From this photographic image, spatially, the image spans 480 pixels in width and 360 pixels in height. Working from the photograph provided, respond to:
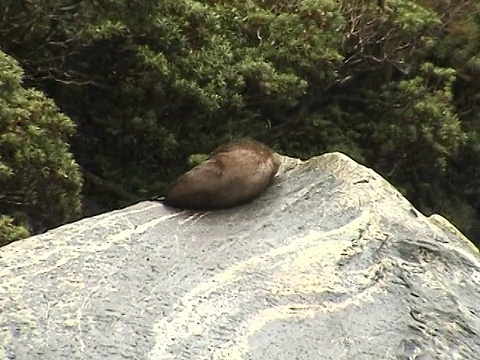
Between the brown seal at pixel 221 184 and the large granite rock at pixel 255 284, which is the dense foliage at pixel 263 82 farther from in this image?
the large granite rock at pixel 255 284

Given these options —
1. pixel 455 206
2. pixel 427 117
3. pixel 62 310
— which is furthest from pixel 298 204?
pixel 455 206

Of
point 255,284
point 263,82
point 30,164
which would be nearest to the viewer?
point 255,284

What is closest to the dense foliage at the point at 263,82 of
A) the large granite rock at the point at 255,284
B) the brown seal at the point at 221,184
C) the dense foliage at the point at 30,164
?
the dense foliage at the point at 30,164

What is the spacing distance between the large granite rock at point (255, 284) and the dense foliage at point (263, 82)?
7.10 ft

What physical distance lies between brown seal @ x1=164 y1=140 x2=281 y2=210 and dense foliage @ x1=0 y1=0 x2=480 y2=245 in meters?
1.92

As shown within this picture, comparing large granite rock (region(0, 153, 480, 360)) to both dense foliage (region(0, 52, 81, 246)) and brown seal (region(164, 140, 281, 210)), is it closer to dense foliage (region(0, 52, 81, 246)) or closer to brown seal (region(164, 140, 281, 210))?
brown seal (region(164, 140, 281, 210))

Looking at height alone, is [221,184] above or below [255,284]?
above

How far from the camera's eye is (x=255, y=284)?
2455 millimetres

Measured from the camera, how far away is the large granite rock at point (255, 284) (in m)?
2.22

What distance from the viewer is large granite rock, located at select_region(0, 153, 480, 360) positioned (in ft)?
7.28

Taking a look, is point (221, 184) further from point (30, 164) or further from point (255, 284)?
point (30, 164)

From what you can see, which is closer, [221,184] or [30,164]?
[221,184]

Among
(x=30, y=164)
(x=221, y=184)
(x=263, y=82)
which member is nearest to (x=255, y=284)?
(x=221, y=184)

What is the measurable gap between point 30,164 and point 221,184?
1.22 m
